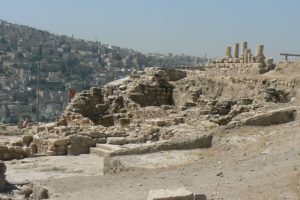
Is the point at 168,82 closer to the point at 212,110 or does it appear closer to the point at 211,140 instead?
the point at 212,110

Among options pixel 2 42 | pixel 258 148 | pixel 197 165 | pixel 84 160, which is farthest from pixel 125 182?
pixel 2 42

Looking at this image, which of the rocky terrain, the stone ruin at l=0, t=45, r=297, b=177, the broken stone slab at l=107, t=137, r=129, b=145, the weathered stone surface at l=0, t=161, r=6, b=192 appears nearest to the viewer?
the rocky terrain

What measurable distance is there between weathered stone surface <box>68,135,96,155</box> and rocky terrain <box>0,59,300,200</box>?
29 millimetres

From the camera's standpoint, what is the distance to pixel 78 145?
1661 centimetres

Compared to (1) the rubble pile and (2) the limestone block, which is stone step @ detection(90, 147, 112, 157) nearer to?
(1) the rubble pile

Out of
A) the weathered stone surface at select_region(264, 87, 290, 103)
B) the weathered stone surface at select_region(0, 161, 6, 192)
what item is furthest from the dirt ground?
the weathered stone surface at select_region(264, 87, 290, 103)

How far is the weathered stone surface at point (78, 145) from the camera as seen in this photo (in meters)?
16.6

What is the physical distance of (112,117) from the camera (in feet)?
75.0

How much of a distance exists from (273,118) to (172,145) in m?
2.81

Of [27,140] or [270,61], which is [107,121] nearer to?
[27,140]

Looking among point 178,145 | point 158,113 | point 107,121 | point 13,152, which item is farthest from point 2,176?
point 107,121

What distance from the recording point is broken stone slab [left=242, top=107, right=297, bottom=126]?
14.4 meters

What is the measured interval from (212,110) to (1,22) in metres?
134

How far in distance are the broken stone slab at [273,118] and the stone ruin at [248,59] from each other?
11.3 m
